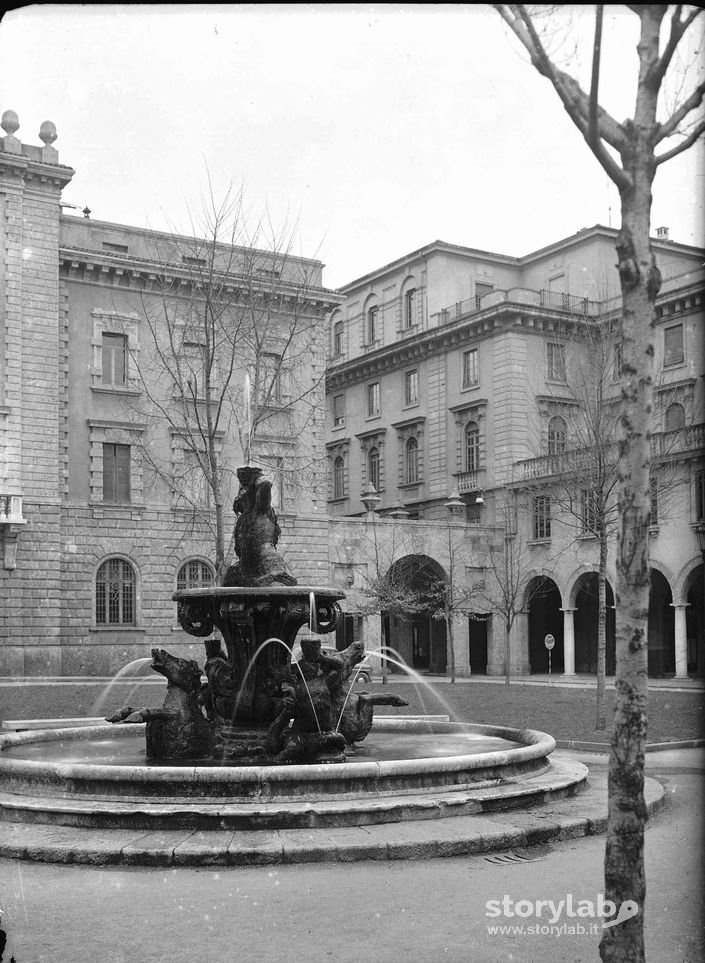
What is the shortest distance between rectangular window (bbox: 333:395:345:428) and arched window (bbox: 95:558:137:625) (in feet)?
73.3

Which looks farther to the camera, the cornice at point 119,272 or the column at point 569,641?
the column at point 569,641

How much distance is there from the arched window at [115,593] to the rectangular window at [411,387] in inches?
766

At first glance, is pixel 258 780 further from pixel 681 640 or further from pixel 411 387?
pixel 411 387

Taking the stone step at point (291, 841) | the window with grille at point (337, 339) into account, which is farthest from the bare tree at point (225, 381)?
the stone step at point (291, 841)

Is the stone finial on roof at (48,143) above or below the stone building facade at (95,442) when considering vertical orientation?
above

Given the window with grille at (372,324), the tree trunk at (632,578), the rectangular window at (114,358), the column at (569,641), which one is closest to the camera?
the tree trunk at (632,578)

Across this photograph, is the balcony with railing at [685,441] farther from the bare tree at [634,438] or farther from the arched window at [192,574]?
the bare tree at [634,438]

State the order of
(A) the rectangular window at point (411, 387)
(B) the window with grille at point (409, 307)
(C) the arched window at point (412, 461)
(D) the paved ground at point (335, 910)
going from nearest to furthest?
(D) the paved ground at point (335, 910) < (C) the arched window at point (412, 461) < (A) the rectangular window at point (411, 387) < (B) the window with grille at point (409, 307)

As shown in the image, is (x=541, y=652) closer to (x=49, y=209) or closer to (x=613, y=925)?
(x=49, y=209)

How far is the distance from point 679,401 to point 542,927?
36186mm

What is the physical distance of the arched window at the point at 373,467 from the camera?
2100 inches

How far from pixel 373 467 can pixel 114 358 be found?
64.5 ft

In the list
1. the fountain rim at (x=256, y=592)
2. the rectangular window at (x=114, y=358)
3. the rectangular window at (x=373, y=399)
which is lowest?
the fountain rim at (x=256, y=592)

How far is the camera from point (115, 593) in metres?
35.9
